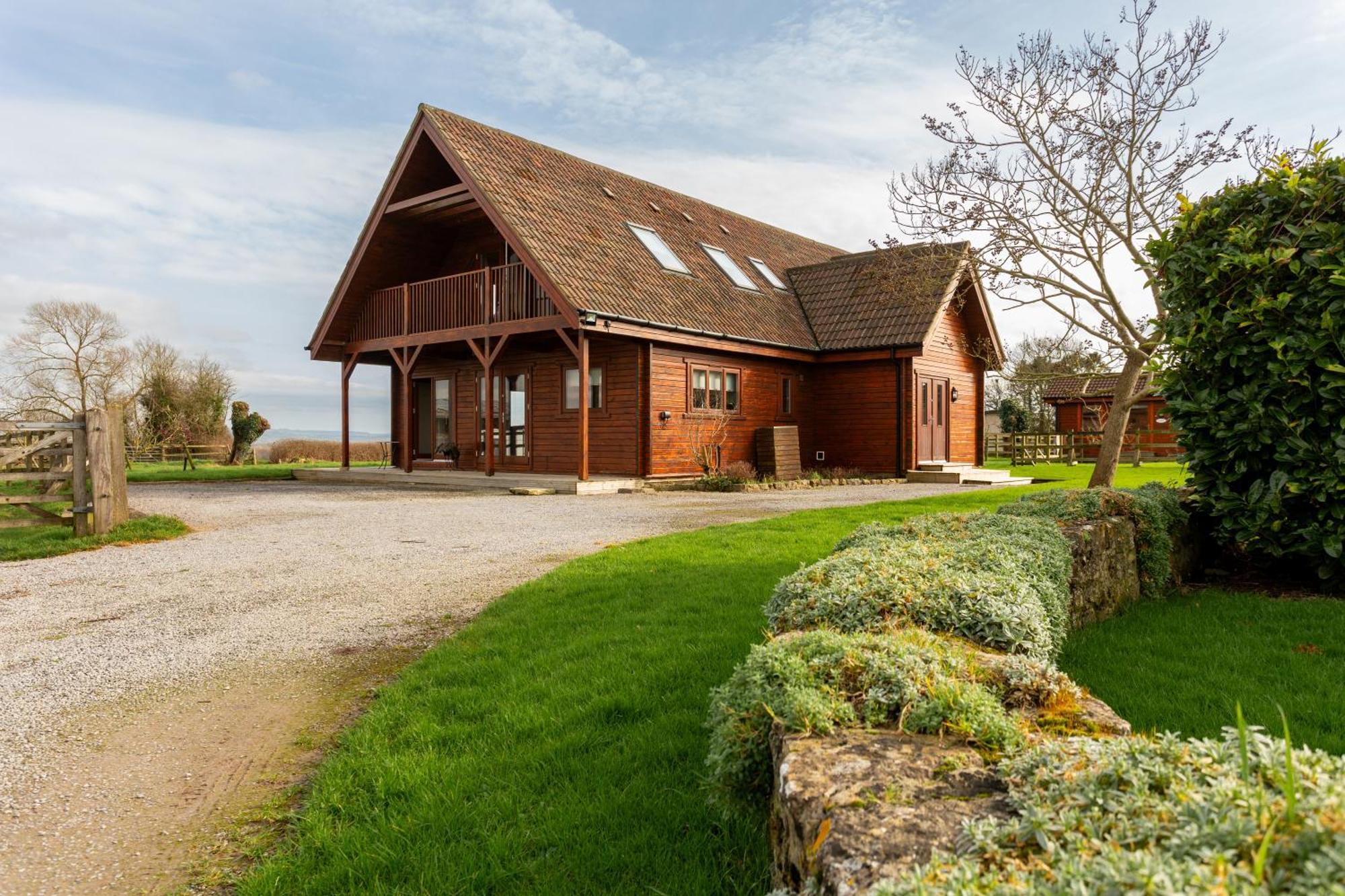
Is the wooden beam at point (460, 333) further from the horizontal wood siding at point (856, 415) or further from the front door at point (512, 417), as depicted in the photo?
the horizontal wood siding at point (856, 415)

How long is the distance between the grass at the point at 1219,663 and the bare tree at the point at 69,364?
39.3 metres

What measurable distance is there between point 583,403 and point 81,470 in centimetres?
846

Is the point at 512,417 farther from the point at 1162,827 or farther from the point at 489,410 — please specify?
the point at 1162,827

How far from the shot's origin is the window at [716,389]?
17703mm

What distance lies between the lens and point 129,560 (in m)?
7.82

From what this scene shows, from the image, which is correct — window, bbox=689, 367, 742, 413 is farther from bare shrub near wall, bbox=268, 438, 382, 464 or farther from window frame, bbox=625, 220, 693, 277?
bare shrub near wall, bbox=268, 438, 382, 464

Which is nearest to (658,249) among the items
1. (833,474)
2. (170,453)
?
(833,474)

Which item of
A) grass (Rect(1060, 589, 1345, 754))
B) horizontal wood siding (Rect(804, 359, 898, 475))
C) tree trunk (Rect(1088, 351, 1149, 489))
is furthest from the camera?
horizontal wood siding (Rect(804, 359, 898, 475))

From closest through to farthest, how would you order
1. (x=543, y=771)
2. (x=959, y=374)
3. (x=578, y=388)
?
(x=543, y=771)
(x=578, y=388)
(x=959, y=374)

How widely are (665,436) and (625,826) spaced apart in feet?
46.8

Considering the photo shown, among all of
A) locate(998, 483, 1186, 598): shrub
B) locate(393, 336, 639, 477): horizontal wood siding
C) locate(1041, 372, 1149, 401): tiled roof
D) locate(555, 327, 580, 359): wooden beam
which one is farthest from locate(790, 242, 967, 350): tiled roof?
locate(1041, 372, 1149, 401): tiled roof

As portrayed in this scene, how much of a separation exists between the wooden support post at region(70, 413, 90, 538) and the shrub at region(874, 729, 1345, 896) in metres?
10.5

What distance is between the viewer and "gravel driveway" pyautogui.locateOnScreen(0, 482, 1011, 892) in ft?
9.90

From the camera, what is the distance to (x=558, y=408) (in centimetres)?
1808
